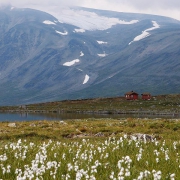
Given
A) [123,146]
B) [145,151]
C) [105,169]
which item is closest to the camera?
[105,169]

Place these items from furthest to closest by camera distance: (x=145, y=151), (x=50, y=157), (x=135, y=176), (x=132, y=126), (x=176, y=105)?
(x=176, y=105) < (x=132, y=126) < (x=145, y=151) < (x=50, y=157) < (x=135, y=176)

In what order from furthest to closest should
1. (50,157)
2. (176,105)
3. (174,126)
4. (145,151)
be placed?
(176,105) → (174,126) → (145,151) → (50,157)

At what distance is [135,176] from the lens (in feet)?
25.3

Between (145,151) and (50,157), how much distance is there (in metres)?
3.17

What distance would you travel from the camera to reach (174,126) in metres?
31.3

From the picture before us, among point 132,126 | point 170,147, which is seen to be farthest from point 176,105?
point 170,147

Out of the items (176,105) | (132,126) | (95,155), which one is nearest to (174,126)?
(132,126)

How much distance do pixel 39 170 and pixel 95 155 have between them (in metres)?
2.88

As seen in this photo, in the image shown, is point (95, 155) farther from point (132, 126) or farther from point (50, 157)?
point (132, 126)

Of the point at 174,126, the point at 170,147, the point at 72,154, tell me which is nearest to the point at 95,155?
the point at 72,154

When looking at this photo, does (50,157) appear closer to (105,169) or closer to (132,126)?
(105,169)

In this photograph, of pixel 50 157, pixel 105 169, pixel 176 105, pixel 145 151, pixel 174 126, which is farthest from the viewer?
pixel 176 105

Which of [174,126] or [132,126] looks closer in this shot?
[174,126]

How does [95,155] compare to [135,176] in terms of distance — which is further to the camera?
[95,155]
